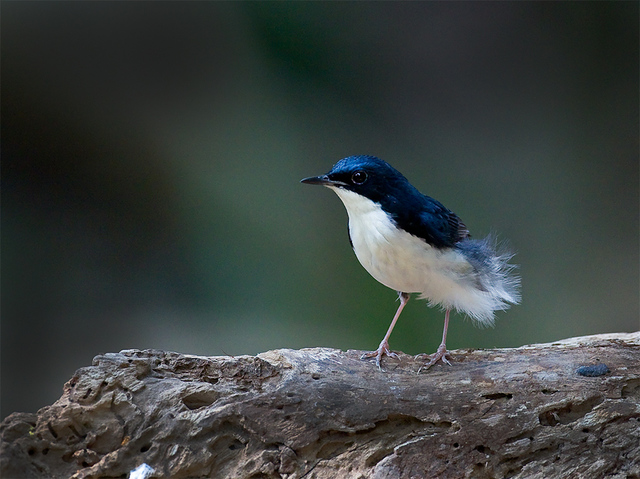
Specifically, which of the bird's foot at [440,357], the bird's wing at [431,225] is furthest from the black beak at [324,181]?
the bird's foot at [440,357]

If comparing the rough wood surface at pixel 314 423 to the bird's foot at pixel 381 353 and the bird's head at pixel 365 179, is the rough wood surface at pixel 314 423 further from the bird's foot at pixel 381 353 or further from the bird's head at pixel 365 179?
the bird's head at pixel 365 179

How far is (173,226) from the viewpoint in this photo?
5.30m

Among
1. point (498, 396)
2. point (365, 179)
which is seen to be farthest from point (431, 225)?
point (498, 396)

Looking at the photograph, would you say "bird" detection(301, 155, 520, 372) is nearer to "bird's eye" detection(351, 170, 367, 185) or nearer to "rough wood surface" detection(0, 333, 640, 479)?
"bird's eye" detection(351, 170, 367, 185)

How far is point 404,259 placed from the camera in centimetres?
324

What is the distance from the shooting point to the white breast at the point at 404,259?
10.6 feet

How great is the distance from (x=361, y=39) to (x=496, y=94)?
1.50 meters

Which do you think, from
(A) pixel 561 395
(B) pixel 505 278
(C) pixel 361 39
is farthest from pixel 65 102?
(A) pixel 561 395

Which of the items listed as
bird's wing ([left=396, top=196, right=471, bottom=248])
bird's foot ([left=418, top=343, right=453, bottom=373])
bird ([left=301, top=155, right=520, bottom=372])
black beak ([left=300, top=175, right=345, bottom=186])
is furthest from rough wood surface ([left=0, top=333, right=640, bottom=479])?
black beak ([left=300, top=175, right=345, bottom=186])

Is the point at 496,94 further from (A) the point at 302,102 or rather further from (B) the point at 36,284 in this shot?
(B) the point at 36,284

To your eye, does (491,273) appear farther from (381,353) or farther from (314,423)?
(314,423)

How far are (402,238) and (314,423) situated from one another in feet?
3.71

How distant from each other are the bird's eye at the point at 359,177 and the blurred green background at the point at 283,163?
216 centimetres

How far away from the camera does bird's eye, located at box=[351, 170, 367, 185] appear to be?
10.8 ft
